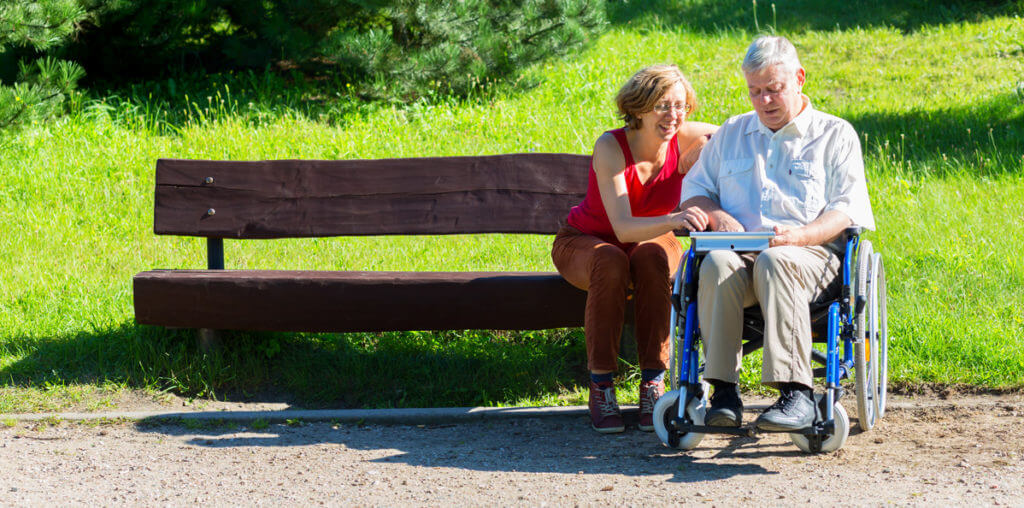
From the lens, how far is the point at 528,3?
8945mm

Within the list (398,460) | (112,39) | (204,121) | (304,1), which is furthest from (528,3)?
(398,460)

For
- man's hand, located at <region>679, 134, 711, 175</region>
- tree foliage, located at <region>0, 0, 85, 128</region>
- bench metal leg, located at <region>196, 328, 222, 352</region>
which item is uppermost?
tree foliage, located at <region>0, 0, 85, 128</region>

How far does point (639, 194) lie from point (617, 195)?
0.48 ft

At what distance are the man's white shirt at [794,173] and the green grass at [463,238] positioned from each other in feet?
3.42

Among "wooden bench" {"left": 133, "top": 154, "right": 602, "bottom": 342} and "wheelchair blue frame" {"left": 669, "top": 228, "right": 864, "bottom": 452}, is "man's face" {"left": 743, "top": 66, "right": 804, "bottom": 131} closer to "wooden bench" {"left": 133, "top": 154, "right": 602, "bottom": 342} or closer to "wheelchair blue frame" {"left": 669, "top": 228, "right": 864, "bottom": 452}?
"wheelchair blue frame" {"left": 669, "top": 228, "right": 864, "bottom": 452}

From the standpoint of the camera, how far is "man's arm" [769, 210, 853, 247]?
372cm

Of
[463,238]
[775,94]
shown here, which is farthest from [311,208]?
[775,94]

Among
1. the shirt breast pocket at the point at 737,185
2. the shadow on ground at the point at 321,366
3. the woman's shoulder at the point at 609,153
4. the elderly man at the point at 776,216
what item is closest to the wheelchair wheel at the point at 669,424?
the elderly man at the point at 776,216

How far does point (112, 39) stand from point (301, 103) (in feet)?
5.44

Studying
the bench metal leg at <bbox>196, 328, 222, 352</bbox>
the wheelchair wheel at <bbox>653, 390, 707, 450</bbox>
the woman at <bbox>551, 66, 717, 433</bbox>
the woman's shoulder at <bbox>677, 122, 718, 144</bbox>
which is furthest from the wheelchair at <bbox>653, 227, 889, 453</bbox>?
the bench metal leg at <bbox>196, 328, 222, 352</bbox>

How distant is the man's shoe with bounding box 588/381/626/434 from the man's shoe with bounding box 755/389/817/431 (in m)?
0.79

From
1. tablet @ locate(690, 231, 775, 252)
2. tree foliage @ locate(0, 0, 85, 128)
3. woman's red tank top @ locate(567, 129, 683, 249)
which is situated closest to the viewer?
tablet @ locate(690, 231, 775, 252)

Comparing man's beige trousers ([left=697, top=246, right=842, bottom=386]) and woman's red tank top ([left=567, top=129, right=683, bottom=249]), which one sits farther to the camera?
woman's red tank top ([left=567, top=129, right=683, bottom=249])

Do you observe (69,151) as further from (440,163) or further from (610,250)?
(610,250)
